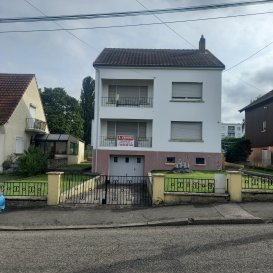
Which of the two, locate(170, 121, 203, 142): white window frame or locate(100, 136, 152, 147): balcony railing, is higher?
locate(170, 121, 203, 142): white window frame

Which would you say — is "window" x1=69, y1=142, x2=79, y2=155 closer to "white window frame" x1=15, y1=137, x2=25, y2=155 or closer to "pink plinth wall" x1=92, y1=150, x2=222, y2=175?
"white window frame" x1=15, y1=137, x2=25, y2=155

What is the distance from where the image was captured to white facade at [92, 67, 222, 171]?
89.0 feet

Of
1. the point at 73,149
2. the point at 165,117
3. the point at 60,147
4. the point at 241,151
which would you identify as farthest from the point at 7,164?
the point at 241,151

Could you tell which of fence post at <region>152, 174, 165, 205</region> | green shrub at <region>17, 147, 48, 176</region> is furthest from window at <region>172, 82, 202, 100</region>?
fence post at <region>152, 174, 165, 205</region>

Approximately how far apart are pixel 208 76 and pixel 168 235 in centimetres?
2014

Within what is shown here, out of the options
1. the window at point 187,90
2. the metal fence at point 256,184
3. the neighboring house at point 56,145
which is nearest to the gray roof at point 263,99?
the window at point 187,90

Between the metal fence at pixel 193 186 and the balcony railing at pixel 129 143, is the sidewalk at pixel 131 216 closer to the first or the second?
the metal fence at pixel 193 186

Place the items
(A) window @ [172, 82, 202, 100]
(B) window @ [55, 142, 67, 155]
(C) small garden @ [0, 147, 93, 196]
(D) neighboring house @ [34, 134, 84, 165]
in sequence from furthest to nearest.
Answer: (B) window @ [55, 142, 67, 155]
(D) neighboring house @ [34, 134, 84, 165]
(A) window @ [172, 82, 202, 100]
(C) small garden @ [0, 147, 93, 196]

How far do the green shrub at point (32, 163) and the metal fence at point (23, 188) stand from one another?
10806 millimetres

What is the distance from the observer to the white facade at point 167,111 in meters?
27.1

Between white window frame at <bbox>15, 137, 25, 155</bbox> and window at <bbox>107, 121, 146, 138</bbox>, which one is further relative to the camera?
white window frame at <bbox>15, 137, 25, 155</bbox>

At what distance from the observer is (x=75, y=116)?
58.3m

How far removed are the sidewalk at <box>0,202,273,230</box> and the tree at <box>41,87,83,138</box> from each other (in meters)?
43.8

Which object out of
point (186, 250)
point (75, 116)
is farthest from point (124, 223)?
point (75, 116)
